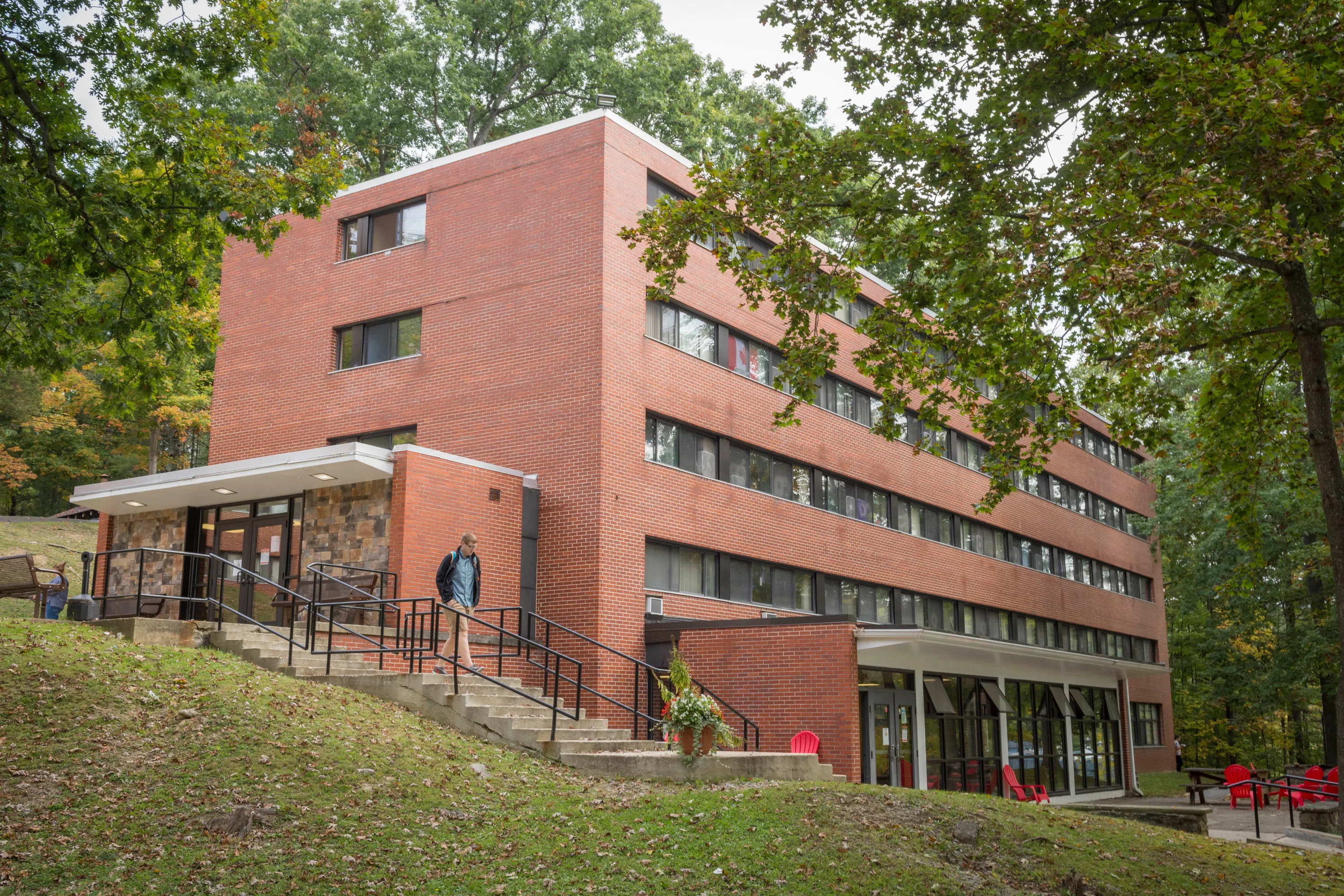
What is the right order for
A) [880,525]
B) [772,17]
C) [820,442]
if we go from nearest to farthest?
[772,17] < [820,442] < [880,525]

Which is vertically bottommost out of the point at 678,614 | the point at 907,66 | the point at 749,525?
the point at 678,614

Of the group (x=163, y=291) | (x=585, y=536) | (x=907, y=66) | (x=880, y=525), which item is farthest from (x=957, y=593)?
(x=163, y=291)

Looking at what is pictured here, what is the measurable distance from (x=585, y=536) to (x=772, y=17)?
9.85 meters

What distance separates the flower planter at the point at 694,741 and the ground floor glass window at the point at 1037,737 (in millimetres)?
14601

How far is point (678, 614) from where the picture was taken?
2294 centimetres

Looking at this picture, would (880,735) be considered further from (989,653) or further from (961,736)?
(961,736)

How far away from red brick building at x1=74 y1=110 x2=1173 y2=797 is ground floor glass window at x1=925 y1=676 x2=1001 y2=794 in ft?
0.27

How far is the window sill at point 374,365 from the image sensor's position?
24.6 metres

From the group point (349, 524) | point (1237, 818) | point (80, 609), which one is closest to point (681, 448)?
point (349, 524)

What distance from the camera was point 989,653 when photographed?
22938 millimetres

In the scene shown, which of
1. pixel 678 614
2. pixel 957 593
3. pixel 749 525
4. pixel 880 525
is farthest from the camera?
pixel 957 593

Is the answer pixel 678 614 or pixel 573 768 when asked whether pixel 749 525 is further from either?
pixel 573 768

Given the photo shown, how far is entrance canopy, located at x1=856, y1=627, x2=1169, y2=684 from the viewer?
1936 centimetres

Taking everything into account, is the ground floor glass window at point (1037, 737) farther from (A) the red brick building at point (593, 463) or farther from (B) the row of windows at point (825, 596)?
(B) the row of windows at point (825, 596)
